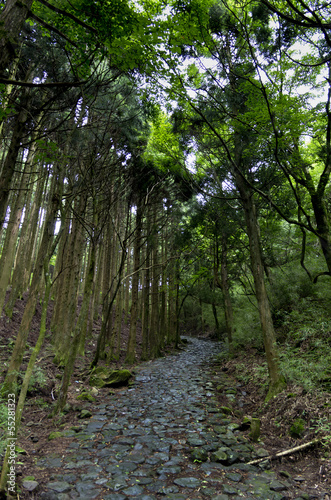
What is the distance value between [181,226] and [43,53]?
9.94 meters

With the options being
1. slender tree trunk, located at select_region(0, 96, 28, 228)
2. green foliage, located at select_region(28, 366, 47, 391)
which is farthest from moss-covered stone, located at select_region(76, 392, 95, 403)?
slender tree trunk, located at select_region(0, 96, 28, 228)

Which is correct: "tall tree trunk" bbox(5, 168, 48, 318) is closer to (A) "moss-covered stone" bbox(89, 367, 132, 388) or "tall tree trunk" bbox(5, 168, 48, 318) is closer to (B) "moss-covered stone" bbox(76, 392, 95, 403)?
(A) "moss-covered stone" bbox(89, 367, 132, 388)

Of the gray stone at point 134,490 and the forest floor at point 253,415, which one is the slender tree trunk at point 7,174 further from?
the gray stone at point 134,490

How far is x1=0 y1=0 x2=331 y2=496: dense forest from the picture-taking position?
10.3 ft

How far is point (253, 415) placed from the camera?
4977mm

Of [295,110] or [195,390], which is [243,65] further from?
[195,390]

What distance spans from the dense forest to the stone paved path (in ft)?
3.16

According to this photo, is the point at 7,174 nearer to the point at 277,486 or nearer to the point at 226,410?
the point at 277,486

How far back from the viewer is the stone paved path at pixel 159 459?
8.57 ft

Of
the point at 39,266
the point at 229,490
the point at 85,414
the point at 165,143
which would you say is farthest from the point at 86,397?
the point at 165,143

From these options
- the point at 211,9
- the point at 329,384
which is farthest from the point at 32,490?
the point at 211,9

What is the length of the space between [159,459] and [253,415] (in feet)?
8.03

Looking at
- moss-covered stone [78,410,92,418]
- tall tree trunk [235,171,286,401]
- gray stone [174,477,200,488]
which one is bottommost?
gray stone [174,477,200,488]

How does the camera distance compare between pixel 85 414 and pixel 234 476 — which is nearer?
pixel 234 476
